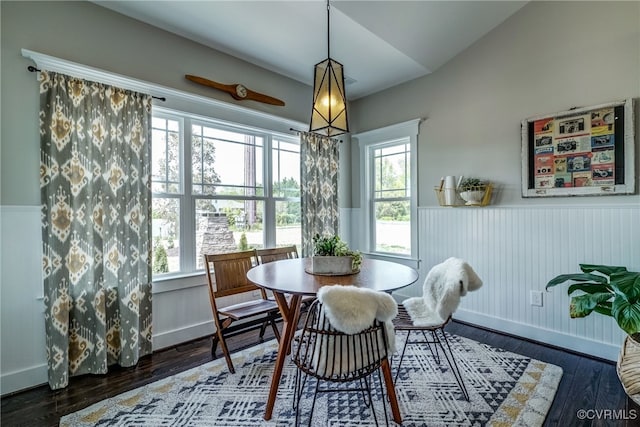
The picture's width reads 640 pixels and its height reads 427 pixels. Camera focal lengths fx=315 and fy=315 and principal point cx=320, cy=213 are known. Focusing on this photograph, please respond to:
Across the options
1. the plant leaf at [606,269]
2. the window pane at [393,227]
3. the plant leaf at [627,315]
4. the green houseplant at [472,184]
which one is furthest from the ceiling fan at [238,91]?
the plant leaf at [627,315]

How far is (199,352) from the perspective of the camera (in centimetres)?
266

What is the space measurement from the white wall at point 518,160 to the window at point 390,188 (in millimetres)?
151

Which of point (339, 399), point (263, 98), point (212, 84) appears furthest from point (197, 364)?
point (263, 98)

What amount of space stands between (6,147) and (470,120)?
12.6 feet

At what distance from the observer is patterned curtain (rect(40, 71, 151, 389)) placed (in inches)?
84.7

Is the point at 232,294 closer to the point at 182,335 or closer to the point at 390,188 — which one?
the point at 182,335

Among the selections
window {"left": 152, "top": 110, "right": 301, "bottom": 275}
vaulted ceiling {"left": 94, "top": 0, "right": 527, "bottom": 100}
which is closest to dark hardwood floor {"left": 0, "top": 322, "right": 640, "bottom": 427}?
window {"left": 152, "top": 110, "right": 301, "bottom": 275}

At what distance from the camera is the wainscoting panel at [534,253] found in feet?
8.02

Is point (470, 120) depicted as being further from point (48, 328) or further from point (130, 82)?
point (48, 328)

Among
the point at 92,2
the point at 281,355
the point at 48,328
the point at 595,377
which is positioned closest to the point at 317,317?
the point at 281,355

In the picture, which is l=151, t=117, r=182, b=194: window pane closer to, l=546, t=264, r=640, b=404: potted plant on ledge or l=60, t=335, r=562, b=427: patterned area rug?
l=60, t=335, r=562, b=427: patterned area rug

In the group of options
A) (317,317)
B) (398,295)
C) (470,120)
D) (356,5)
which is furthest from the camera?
(398,295)

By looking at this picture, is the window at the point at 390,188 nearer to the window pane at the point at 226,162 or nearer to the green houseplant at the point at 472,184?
the green houseplant at the point at 472,184

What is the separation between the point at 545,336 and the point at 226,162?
3387mm
